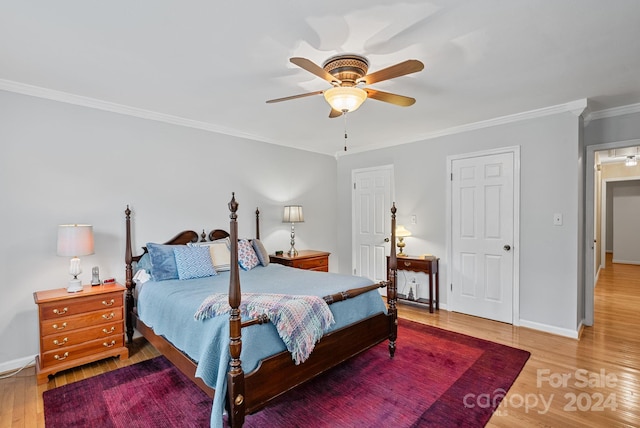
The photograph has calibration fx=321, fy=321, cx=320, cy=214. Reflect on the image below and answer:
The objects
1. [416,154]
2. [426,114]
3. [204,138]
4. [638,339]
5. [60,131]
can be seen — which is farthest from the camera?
[416,154]

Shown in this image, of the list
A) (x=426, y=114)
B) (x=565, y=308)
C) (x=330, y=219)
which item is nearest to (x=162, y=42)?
(x=426, y=114)

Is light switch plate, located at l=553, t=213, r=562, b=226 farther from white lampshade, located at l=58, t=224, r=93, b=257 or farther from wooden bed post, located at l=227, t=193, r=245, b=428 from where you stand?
white lampshade, located at l=58, t=224, r=93, b=257

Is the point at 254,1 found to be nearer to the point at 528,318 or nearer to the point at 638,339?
the point at 528,318

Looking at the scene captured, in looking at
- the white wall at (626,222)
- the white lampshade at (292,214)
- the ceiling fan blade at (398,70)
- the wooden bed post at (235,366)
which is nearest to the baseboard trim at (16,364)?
the wooden bed post at (235,366)

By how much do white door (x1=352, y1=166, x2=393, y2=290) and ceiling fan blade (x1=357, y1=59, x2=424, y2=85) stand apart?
3.04 m

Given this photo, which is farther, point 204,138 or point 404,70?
point 204,138

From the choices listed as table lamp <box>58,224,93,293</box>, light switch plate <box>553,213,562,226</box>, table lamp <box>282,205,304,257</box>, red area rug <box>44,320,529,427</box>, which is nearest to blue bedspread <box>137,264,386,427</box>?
red area rug <box>44,320,529,427</box>

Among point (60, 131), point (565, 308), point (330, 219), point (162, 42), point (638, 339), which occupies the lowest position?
point (638, 339)

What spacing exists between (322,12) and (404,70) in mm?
590

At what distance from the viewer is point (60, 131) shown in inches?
120

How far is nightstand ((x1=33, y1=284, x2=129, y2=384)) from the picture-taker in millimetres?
2604

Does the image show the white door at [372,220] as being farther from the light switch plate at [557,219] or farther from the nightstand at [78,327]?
the nightstand at [78,327]

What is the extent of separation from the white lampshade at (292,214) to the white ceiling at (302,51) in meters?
1.59

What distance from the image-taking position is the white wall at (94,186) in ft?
9.21
